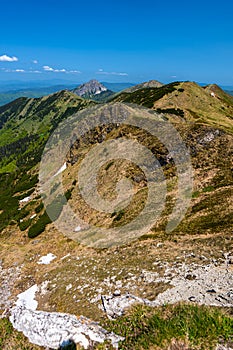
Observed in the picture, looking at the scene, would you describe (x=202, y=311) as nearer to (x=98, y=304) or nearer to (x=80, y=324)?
(x=80, y=324)

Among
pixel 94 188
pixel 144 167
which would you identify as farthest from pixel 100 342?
pixel 94 188

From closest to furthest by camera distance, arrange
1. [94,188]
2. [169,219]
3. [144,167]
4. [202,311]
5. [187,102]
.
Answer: [202,311]
[169,219]
[144,167]
[94,188]
[187,102]

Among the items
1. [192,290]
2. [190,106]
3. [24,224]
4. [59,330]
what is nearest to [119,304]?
[59,330]

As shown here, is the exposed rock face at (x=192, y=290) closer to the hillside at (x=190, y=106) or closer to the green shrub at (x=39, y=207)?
the green shrub at (x=39, y=207)

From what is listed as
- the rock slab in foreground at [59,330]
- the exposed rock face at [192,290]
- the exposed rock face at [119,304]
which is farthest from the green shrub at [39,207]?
the exposed rock face at [119,304]

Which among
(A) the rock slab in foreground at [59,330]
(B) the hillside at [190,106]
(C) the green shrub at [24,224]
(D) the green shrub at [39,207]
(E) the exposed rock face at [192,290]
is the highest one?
(B) the hillside at [190,106]

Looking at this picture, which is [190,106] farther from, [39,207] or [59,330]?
[59,330]

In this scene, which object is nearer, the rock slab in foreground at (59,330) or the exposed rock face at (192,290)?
the rock slab in foreground at (59,330)

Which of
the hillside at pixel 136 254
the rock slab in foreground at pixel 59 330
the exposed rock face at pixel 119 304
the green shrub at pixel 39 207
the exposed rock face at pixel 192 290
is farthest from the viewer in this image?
the green shrub at pixel 39 207

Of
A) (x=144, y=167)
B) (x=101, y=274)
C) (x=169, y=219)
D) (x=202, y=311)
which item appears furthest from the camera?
(x=144, y=167)
